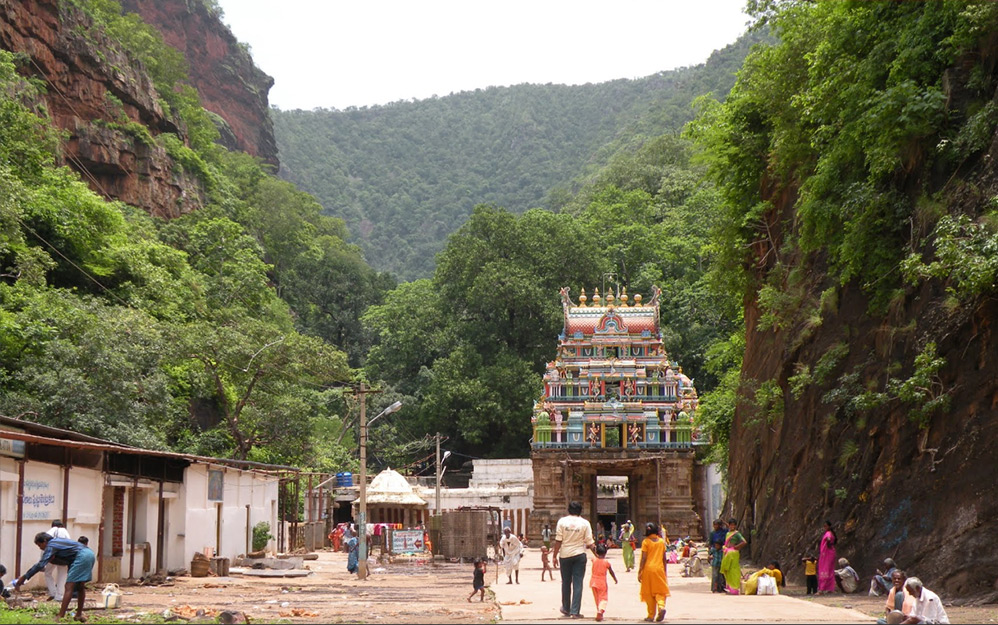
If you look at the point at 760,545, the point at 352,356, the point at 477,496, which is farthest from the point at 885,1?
the point at 352,356

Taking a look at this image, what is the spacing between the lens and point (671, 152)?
7769 centimetres

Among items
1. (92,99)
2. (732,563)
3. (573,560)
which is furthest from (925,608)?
(92,99)

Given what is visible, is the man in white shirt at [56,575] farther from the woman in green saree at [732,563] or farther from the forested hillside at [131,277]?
the forested hillside at [131,277]

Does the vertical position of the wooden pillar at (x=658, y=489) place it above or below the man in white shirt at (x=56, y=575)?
above

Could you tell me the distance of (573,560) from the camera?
12.5 meters

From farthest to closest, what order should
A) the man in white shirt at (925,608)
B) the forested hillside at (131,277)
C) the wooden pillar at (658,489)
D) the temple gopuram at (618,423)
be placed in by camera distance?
the temple gopuram at (618,423)
the wooden pillar at (658,489)
the forested hillside at (131,277)
the man in white shirt at (925,608)

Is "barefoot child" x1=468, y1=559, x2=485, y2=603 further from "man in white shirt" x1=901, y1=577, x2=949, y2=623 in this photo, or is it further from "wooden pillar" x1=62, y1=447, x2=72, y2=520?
"man in white shirt" x1=901, y1=577, x2=949, y2=623

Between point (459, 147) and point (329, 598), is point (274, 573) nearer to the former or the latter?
point (329, 598)

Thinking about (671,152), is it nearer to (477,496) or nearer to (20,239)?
(477,496)

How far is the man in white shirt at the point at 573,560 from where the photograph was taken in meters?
12.4

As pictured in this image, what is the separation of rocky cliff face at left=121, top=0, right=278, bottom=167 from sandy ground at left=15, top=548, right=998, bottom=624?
66439 millimetres

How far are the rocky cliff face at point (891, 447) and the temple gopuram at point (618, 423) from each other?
1714cm

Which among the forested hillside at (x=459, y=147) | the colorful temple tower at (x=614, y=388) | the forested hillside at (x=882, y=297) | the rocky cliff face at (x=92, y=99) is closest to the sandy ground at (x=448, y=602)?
the forested hillside at (x=882, y=297)

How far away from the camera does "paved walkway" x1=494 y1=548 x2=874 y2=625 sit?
38.1 feet
